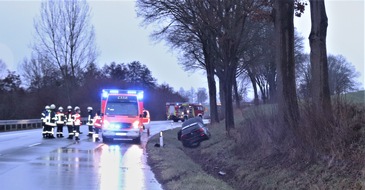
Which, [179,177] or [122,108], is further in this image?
[122,108]

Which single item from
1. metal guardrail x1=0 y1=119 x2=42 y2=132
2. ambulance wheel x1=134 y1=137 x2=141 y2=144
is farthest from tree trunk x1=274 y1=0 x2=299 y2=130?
metal guardrail x1=0 y1=119 x2=42 y2=132

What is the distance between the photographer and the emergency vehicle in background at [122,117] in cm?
2384

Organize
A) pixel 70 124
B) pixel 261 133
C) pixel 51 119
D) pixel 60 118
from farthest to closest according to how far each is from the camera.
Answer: pixel 60 118 → pixel 70 124 → pixel 51 119 → pixel 261 133

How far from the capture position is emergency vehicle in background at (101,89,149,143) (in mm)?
23844

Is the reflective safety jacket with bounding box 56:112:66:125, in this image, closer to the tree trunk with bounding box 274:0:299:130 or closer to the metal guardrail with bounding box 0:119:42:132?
the metal guardrail with bounding box 0:119:42:132

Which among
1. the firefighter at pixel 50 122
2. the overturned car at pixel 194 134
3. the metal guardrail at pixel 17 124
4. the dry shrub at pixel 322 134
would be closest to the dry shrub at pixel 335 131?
the dry shrub at pixel 322 134

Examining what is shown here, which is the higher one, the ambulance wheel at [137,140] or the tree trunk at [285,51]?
the tree trunk at [285,51]

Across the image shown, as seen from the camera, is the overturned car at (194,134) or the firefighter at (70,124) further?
the firefighter at (70,124)

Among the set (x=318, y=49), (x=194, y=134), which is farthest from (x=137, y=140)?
(x=318, y=49)

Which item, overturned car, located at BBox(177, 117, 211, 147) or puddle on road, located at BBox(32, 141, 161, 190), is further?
overturned car, located at BBox(177, 117, 211, 147)

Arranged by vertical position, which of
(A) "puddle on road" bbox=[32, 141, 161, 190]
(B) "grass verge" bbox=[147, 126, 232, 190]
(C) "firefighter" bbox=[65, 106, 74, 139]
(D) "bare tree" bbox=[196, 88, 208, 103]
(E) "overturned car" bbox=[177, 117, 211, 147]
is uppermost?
(D) "bare tree" bbox=[196, 88, 208, 103]

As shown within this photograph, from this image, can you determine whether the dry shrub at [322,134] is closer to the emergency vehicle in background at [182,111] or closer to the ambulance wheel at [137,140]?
the ambulance wheel at [137,140]

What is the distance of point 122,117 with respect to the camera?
79.3 ft

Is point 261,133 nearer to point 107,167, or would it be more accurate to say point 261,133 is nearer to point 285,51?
point 285,51
